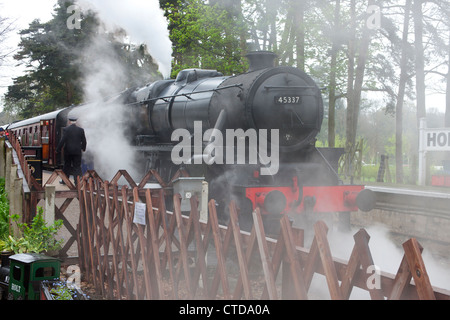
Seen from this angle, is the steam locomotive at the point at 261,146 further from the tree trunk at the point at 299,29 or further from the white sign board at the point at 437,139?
the tree trunk at the point at 299,29

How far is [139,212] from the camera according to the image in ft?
14.6

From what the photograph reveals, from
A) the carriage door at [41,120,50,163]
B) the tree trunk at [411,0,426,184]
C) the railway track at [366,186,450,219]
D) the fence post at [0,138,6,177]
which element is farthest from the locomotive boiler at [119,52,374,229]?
the tree trunk at [411,0,426,184]

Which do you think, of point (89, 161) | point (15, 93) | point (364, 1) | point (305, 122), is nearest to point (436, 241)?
point (305, 122)

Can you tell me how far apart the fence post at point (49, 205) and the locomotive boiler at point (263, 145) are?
2327mm

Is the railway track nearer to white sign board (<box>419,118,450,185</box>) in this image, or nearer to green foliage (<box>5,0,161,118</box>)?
white sign board (<box>419,118,450,185</box>)

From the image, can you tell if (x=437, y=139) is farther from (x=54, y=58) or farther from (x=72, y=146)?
(x=54, y=58)

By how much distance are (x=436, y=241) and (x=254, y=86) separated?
4.49 meters

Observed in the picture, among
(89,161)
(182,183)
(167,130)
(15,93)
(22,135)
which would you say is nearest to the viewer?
(182,183)

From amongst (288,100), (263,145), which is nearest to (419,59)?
(288,100)

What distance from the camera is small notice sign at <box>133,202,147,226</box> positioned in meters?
4.36

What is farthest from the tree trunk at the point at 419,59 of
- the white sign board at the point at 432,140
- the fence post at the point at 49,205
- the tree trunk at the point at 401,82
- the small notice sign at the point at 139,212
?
the small notice sign at the point at 139,212

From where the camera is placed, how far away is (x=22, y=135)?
24.9 meters

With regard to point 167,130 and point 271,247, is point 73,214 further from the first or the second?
point 271,247

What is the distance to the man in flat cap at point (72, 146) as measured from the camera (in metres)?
11.4
